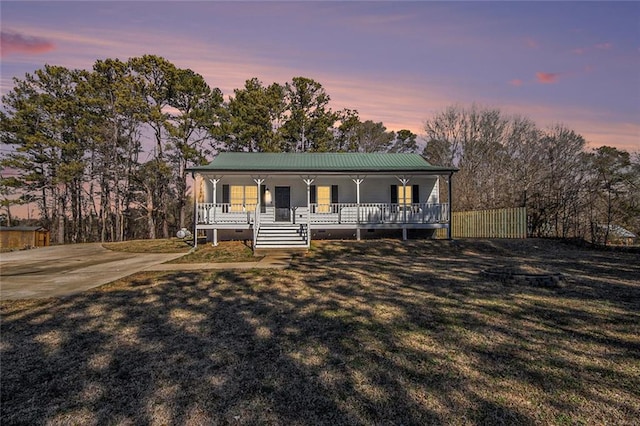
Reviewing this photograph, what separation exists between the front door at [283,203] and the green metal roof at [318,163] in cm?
143

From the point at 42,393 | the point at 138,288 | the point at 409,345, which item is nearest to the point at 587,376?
the point at 409,345

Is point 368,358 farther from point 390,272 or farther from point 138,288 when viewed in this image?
point 138,288

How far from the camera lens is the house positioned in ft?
58.0

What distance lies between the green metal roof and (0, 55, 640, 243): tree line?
1029 cm

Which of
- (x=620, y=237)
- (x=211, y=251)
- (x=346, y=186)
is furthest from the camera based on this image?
(x=346, y=186)

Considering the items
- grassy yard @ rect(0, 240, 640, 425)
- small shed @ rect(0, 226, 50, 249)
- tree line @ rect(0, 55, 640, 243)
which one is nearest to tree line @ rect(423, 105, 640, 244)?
tree line @ rect(0, 55, 640, 243)

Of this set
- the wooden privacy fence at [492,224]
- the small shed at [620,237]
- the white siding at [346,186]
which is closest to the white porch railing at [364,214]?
the white siding at [346,186]

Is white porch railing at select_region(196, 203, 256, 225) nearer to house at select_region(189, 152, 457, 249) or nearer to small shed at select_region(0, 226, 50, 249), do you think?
house at select_region(189, 152, 457, 249)

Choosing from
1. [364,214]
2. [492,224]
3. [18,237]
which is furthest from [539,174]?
[18,237]

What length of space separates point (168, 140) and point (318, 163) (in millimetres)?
17180

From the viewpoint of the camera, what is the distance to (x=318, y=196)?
1970 centimetres

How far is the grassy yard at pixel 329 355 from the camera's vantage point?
297 cm

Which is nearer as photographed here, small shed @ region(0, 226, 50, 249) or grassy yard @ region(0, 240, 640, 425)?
grassy yard @ region(0, 240, 640, 425)

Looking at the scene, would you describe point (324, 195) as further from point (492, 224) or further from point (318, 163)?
point (492, 224)
